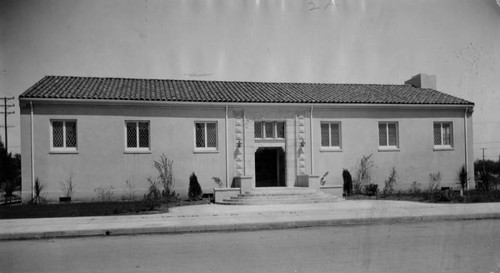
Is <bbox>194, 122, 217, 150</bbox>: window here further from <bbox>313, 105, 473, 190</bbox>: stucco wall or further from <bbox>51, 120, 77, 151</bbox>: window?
<bbox>51, 120, 77, 151</bbox>: window

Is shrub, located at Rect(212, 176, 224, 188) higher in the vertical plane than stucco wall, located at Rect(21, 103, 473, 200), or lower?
lower

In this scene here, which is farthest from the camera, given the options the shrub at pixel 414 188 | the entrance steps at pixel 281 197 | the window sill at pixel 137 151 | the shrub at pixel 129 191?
the shrub at pixel 414 188

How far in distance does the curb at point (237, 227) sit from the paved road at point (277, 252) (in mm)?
628

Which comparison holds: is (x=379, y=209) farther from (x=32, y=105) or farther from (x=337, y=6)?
(x=32, y=105)

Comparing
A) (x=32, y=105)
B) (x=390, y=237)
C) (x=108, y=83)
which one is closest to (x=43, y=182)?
(x=32, y=105)

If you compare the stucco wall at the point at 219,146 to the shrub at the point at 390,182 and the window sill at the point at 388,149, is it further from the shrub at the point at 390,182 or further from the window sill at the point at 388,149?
the shrub at the point at 390,182

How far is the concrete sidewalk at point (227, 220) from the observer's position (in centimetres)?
1286

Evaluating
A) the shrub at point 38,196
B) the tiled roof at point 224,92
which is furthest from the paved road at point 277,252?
the tiled roof at point 224,92

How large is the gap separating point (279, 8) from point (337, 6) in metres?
1.70

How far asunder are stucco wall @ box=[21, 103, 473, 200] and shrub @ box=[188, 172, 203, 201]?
1.26m

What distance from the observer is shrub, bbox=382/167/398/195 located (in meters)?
25.4

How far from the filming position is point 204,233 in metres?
12.9

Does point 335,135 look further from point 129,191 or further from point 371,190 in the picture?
point 129,191

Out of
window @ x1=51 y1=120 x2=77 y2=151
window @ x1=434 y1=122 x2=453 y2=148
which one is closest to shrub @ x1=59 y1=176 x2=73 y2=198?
window @ x1=51 y1=120 x2=77 y2=151
